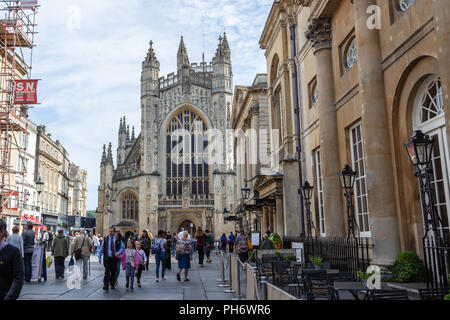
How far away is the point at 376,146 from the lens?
368 inches

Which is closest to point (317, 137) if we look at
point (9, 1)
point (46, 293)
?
point (46, 293)

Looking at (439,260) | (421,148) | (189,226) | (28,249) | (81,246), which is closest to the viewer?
(439,260)

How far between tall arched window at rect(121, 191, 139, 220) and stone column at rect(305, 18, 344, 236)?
128 ft

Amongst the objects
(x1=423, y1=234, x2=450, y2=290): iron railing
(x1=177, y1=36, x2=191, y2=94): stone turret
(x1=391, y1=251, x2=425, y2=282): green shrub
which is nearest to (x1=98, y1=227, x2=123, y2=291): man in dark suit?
(x1=391, y1=251, x2=425, y2=282): green shrub

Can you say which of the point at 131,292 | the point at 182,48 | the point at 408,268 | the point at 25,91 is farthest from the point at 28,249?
the point at 182,48

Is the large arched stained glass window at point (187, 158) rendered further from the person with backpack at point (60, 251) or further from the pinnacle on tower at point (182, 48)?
the person with backpack at point (60, 251)

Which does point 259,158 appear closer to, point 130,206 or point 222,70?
point 222,70

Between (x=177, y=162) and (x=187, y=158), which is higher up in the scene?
(x=187, y=158)

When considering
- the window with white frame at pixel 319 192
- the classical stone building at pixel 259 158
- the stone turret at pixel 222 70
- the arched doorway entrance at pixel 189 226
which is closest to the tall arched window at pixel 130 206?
the arched doorway entrance at pixel 189 226

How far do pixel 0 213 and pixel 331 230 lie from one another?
56.2 ft

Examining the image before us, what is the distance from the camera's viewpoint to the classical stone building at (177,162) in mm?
46750

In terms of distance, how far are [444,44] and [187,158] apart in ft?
141
